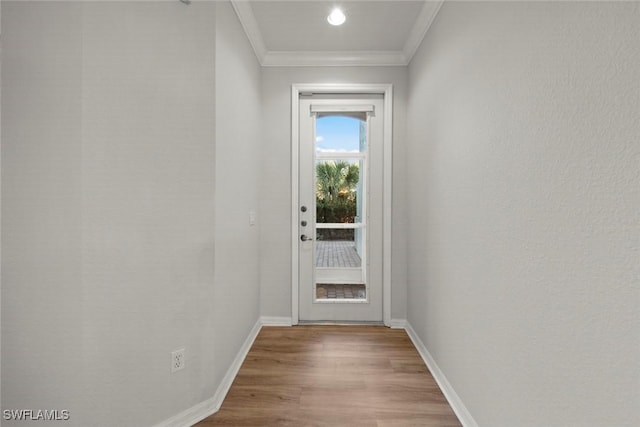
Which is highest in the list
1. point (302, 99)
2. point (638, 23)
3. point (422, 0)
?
point (422, 0)

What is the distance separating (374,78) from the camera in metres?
3.01

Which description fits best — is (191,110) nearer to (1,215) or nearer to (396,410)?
(1,215)

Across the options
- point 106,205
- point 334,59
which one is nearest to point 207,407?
point 106,205

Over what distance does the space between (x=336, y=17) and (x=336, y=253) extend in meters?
1.96

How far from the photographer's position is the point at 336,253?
313cm

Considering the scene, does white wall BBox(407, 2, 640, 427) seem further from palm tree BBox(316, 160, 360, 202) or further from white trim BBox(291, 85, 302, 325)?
white trim BBox(291, 85, 302, 325)

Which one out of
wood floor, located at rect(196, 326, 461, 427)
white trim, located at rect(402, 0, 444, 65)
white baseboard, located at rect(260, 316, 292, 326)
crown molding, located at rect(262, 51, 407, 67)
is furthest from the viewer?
white baseboard, located at rect(260, 316, 292, 326)

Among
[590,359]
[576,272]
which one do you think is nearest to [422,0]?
[576,272]

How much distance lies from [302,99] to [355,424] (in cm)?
259

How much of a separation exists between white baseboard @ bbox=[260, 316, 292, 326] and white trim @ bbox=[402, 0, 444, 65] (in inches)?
103

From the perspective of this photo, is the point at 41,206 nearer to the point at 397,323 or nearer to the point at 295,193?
the point at 295,193

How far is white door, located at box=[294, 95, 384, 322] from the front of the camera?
3.06m

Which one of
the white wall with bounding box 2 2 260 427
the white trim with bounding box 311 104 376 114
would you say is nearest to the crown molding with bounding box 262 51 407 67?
the white trim with bounding box 311 104 376 114

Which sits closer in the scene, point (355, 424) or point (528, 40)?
point (528, 40)
